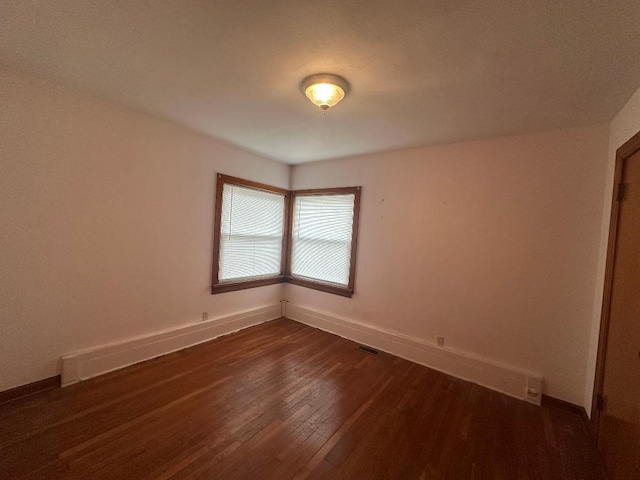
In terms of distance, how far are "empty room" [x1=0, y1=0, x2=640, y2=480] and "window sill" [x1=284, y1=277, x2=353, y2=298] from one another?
0.11 m

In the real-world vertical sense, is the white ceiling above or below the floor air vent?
above

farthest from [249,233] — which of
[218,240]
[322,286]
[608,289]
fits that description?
[608,289]

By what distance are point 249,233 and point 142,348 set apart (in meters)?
1.78

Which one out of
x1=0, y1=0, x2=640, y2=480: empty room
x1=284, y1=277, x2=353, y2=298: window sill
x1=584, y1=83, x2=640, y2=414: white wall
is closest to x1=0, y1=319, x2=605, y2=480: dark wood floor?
x1=0, y1=0, x2=640, y2=480: empty room

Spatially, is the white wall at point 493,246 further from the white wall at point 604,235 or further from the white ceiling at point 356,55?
the white ceiling at point 356,55

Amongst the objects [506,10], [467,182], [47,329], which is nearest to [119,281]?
[47,329]

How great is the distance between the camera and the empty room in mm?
1400

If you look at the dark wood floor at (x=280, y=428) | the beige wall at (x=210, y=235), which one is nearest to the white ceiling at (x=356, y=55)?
the beige wall at (x=210, y=235)

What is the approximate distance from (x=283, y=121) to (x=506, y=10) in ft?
5.86

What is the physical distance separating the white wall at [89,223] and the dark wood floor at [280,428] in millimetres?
462

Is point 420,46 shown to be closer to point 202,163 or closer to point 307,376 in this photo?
point 202,163

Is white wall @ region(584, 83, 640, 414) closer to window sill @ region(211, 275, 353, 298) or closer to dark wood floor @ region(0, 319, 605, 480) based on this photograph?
dark wood floor @ region(0, 319, 605, 480)

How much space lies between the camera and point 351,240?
138 inches

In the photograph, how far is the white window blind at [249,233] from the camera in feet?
11.0
